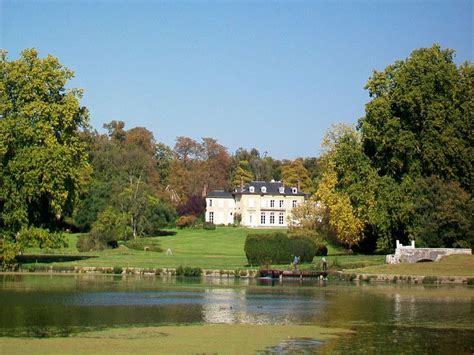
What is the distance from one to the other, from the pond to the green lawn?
9.68 m

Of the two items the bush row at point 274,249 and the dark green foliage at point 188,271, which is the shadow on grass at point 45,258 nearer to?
the dark green foliage at point 188,271

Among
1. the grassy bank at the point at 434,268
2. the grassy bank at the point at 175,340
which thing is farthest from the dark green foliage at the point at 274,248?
the grassy bank at the point at 175,340

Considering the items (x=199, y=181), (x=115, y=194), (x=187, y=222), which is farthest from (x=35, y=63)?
(x=199, y=181)

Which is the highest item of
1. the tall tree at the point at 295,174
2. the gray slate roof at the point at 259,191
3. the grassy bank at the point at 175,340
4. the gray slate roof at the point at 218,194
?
the tall tree at the point at 295,174

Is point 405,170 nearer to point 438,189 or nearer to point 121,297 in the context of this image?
point 438,189

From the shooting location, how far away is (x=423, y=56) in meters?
63.2

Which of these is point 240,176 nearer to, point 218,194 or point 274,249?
point 218,194

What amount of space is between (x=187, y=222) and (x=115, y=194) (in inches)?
808

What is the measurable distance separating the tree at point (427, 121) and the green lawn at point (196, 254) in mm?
7688

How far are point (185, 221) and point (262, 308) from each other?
76.1 metres

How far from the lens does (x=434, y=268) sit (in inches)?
2053

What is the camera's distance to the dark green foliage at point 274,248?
5919 centimetres

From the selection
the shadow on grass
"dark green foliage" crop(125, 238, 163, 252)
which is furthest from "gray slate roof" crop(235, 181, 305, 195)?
the shadow on grass

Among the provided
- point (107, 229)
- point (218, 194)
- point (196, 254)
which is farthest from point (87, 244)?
point (218, 194)
